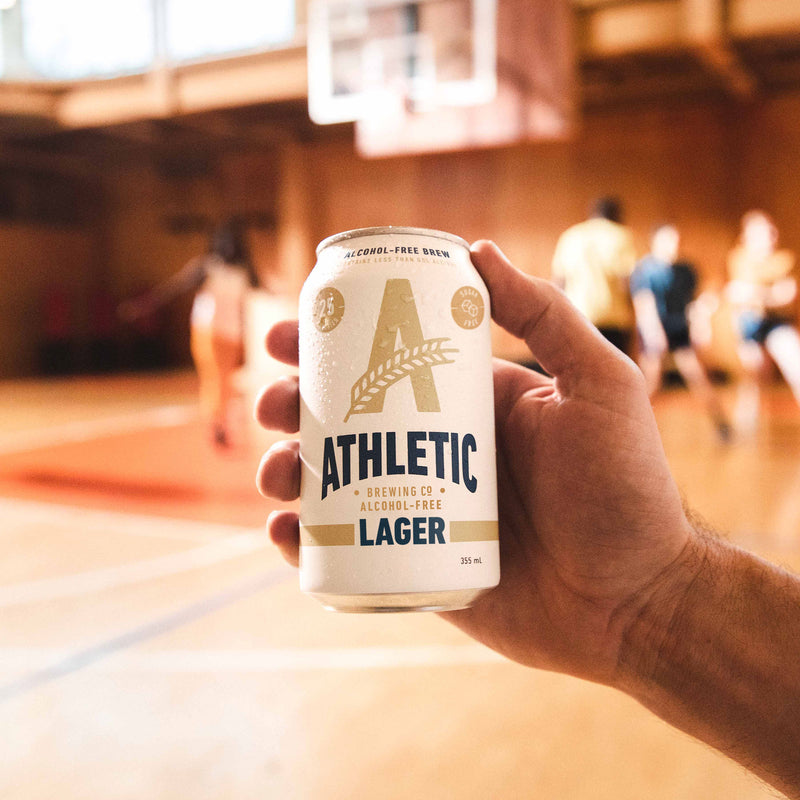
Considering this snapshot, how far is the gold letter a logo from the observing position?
1051mm

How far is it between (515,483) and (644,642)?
0.31 metres

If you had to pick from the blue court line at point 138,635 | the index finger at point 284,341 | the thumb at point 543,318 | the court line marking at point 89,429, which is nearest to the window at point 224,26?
the court line marking at point 89,429

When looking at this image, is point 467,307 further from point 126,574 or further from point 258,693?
point 126,574

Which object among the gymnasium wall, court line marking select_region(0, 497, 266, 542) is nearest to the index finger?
court line marking select_region(0, 497, 266, 542)

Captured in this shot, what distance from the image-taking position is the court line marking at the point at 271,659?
2332 millimetres

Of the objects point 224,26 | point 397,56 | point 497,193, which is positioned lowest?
point 497,193

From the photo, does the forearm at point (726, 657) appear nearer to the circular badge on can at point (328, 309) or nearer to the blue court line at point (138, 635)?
the circular badge on can at point (328, 309)

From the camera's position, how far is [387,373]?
41.4 inches

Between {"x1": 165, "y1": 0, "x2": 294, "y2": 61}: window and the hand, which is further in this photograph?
{"x1": 165, "y1": 0, "x2": 294, "y2": 61}: window

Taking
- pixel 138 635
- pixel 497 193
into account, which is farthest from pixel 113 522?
pixel 497 193

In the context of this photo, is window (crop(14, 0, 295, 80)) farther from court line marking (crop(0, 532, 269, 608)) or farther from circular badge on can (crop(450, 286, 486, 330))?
circular badge on can (crop(450, 286, 486, 330))

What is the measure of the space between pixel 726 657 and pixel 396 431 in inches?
22.3

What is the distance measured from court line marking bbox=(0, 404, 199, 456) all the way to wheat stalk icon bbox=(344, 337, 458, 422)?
589 centimetres

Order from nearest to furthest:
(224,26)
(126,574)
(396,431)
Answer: (396,431) → (126,574) → (224,26)
